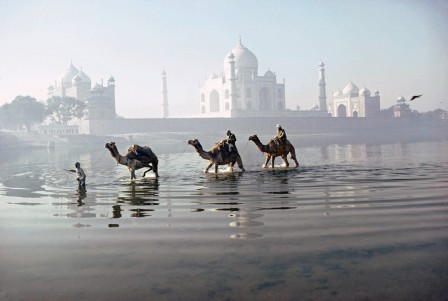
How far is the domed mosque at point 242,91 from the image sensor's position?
50844mm

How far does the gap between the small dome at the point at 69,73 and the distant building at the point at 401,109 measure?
4124 cm

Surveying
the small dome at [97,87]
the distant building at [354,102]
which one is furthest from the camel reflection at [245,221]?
the distant building at [354,102]

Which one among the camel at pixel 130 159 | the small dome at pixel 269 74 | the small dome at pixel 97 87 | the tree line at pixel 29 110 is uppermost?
the small dome at pixel 269 74

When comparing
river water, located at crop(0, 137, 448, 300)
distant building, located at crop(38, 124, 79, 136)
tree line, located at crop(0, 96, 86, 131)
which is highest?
tree line, located at crop(0, 96, 86, 131)

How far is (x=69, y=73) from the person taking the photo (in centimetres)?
5759

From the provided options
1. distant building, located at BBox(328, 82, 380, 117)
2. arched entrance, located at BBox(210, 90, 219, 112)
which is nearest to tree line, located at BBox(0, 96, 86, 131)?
arched entrance, located at BBox(210, 90, 219, 112)

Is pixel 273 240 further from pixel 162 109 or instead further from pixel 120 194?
pixel 162 109

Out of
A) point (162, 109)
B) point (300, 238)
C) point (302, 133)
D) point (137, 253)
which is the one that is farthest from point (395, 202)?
point (162, 109)

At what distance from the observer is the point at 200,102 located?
58.6 metres

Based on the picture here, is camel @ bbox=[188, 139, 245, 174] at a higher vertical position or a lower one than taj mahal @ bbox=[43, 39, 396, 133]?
lower

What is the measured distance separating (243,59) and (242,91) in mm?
4391

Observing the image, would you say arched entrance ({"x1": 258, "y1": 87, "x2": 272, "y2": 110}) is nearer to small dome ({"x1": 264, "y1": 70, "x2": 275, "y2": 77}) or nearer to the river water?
small dome ({"x1": 264, "y1": 70, "x2": 275, "y2": 77})

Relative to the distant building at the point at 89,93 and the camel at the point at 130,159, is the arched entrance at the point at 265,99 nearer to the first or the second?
the distant building at the point at 89,93

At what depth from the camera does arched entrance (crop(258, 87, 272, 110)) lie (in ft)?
182
